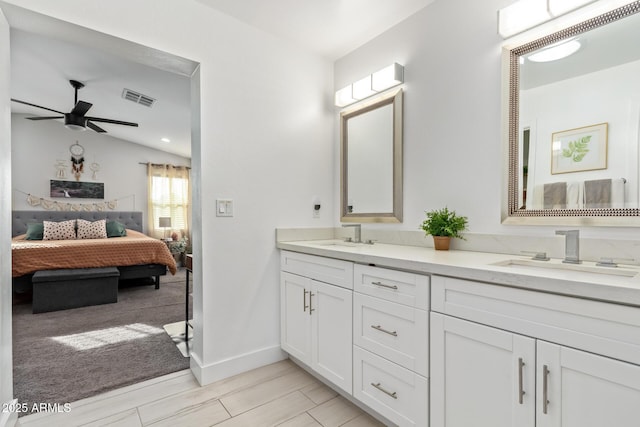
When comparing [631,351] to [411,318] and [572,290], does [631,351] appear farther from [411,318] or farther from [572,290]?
[411,318]

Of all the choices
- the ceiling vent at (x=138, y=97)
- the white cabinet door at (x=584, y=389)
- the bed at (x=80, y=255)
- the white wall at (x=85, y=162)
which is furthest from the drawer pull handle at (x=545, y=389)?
the white wall at (x=85, y=162)

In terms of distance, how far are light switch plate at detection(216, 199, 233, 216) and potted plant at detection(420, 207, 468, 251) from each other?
1269mm

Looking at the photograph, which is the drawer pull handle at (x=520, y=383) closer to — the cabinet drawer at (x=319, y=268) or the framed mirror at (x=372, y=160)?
the cabinet drawer at (x=319, y=268)

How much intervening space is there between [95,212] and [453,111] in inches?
258

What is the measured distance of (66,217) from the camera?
5605mm

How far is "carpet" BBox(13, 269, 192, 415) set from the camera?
6.23 ft

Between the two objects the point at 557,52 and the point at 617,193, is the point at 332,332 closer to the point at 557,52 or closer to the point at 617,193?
the point at 617,193

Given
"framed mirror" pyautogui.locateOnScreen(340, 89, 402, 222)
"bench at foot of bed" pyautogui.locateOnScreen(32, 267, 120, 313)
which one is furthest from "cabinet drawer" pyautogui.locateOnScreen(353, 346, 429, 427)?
"bench at foot of bed" pyautogui.locateOnScreen(32, 267, 120, 313)

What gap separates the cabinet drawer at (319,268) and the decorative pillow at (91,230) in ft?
15.2

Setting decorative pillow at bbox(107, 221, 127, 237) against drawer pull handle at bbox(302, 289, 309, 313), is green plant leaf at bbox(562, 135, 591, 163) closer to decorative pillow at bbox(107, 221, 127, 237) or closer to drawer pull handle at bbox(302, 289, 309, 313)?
drawer pull handle at bbox(302, 289, 309, 313)

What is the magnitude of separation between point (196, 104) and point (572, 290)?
209cm

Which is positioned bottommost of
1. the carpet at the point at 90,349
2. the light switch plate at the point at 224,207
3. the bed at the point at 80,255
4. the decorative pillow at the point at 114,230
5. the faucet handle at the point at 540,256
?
the carpet at the point at 90,349

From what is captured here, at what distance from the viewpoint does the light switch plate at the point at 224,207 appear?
1983 millimetres

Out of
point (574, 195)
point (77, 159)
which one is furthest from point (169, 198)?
point (574, 195)
